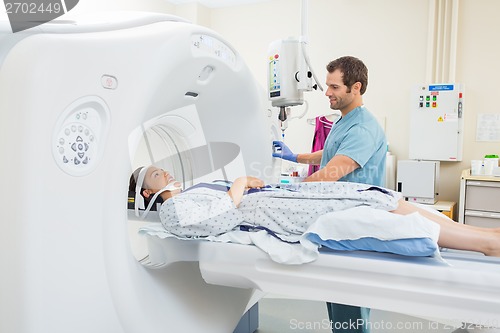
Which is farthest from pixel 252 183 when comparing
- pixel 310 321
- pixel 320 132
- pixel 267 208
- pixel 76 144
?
pixel 320 132

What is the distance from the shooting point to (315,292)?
1.17 m

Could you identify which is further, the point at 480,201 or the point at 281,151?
the point at 480,201

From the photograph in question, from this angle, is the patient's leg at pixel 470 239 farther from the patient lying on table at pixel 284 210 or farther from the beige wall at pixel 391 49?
the beige wall at pixel 391 49

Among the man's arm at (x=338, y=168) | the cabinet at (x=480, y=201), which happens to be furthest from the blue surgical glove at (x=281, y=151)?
the cabinet at (x=480, y=201)

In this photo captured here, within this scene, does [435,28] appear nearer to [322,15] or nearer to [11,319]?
[322,15]

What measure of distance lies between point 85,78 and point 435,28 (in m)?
3.92

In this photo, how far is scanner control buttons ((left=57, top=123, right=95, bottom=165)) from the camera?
0.99 meters

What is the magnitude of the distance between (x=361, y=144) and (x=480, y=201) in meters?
2.38

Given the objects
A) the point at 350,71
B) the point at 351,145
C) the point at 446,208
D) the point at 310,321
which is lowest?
the point at 310,321

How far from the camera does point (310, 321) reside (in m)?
2.32

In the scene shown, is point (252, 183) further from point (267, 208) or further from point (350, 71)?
point (350, 71)

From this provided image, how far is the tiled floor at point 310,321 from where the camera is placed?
7.30 ft

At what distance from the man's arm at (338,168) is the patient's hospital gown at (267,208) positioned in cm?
22

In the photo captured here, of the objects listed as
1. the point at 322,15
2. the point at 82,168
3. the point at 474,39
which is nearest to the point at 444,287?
the point at 82,168
